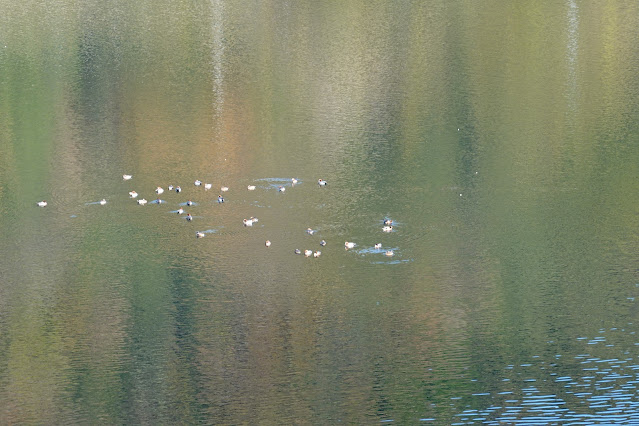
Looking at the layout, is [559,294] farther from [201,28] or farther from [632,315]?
[201,28]

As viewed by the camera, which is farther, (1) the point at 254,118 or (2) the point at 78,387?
(1) the point at 254,118

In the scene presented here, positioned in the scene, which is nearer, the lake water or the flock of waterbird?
the lake water

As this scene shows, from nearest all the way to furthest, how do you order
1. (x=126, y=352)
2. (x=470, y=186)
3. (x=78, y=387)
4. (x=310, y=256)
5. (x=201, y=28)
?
1. (x=78, y=387)
2. (x=126, y=352)
3. (x=310, y=256)
4. (x=470, y=186)
5. (x=201, y=28)

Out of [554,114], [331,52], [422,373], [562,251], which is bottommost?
[422,373]

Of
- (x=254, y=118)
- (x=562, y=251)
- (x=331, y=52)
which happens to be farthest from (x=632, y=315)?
(x=331, y=52)

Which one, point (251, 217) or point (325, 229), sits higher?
point (251, 217)

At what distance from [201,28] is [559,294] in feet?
179

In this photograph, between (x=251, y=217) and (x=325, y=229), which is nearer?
(x=325, y=229)

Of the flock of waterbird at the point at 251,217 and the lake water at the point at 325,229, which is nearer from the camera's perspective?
the lake water at the point at 325,229

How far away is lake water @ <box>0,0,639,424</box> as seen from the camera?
33094mm

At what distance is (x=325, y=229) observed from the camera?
44.9 m

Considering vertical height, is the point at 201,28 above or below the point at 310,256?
above

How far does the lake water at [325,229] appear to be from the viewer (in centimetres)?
3309

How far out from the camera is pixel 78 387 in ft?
109
